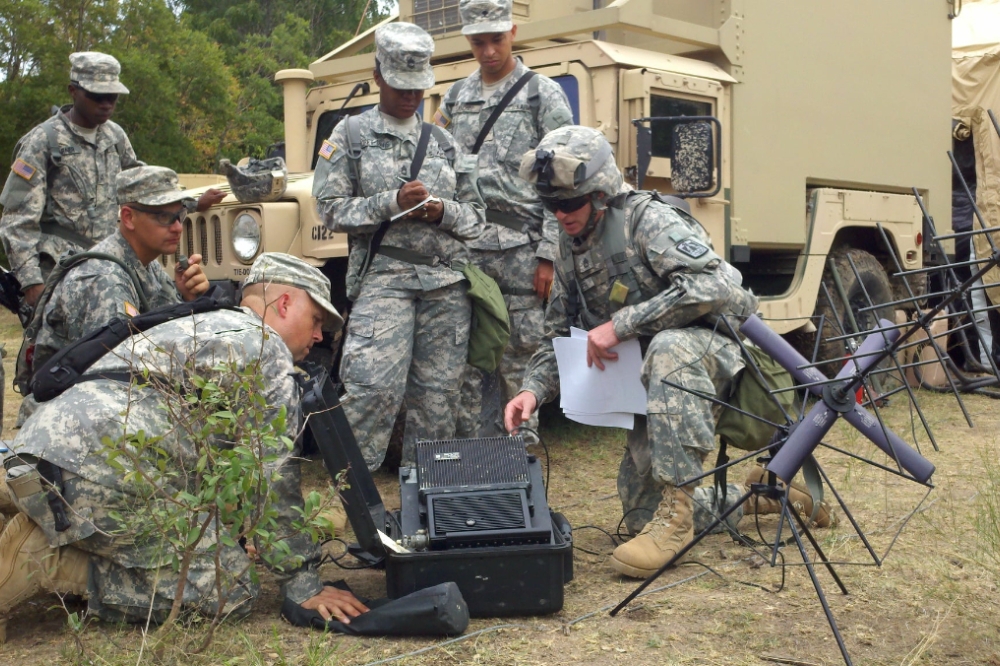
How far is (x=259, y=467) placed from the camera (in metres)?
2.64

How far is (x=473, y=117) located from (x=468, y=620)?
245 centimetres

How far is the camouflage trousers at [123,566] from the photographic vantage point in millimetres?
2945

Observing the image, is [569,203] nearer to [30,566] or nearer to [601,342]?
[601,342]

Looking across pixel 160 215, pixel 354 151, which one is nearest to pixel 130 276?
pixel 160 215

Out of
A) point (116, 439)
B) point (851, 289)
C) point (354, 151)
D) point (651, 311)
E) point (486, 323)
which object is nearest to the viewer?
point (116, 439)

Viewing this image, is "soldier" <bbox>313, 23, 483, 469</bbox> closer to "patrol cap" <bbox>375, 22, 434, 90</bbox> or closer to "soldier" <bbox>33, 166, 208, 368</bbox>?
"patrol cap" <bbox>375, 22, 434, 90</bbox>

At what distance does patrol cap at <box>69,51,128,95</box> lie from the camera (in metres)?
5.01

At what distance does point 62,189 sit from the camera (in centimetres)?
514

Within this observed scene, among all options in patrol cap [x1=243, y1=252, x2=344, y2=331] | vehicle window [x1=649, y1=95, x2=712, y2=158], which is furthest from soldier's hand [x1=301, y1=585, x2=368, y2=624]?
vehicle window [x1=649, y1=95, x2=712, y2=158]

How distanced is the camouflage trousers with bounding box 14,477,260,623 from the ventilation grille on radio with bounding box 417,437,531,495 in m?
0.61

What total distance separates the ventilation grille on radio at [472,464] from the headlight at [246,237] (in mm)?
1812

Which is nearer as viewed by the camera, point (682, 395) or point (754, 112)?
point (682, 395)

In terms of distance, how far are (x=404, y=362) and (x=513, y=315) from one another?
69cm

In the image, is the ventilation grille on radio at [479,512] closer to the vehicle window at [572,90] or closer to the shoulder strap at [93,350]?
the shoulder strap at [93,350]
